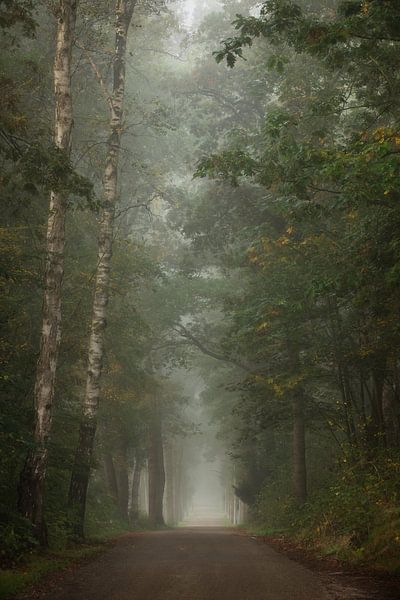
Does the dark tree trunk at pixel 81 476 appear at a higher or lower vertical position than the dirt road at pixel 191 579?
higher

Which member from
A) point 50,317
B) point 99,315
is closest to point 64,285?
point 99,315

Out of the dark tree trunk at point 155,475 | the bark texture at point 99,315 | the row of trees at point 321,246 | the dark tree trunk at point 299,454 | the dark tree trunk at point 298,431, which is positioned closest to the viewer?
the row of trees at point 321,246

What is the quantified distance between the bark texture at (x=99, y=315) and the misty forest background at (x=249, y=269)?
0.19ft

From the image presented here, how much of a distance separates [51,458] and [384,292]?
8121 mm

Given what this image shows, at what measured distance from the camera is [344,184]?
8.48 m

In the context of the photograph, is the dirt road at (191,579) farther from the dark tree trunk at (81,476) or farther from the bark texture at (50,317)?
the bark texture at (50,317)

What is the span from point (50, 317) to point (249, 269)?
8.31 meters

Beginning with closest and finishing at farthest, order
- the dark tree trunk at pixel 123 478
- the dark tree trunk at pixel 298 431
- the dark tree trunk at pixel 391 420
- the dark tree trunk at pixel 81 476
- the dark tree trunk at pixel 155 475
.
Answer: the dark tree trunk at pixel 81 476 → the dark tree trunk at pixel 391 420 → the dark tree trunk at pixel 298 431 → the dark tree trunk at pixel 123 478 → the dark tree trunk at pixel 155 475

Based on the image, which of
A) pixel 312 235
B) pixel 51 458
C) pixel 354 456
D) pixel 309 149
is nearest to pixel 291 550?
pixel 354 456

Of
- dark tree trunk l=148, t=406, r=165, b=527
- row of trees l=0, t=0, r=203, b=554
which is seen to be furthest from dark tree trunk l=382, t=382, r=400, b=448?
dark tree trunk l=148, t=406, r=165, b=527

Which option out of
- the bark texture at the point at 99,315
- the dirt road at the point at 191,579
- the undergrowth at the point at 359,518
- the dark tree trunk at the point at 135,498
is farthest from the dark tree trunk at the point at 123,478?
the dirt road at the point at 191,579

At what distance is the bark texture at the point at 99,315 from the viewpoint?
42.0 feet

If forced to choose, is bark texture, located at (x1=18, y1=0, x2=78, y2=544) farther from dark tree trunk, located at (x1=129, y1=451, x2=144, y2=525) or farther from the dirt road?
dark tree trunk, located at (x1=129, y1=451, x2=144, y2=525)

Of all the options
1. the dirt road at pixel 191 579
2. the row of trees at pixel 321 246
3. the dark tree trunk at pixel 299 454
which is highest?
the row of trees at pixel 321 246
